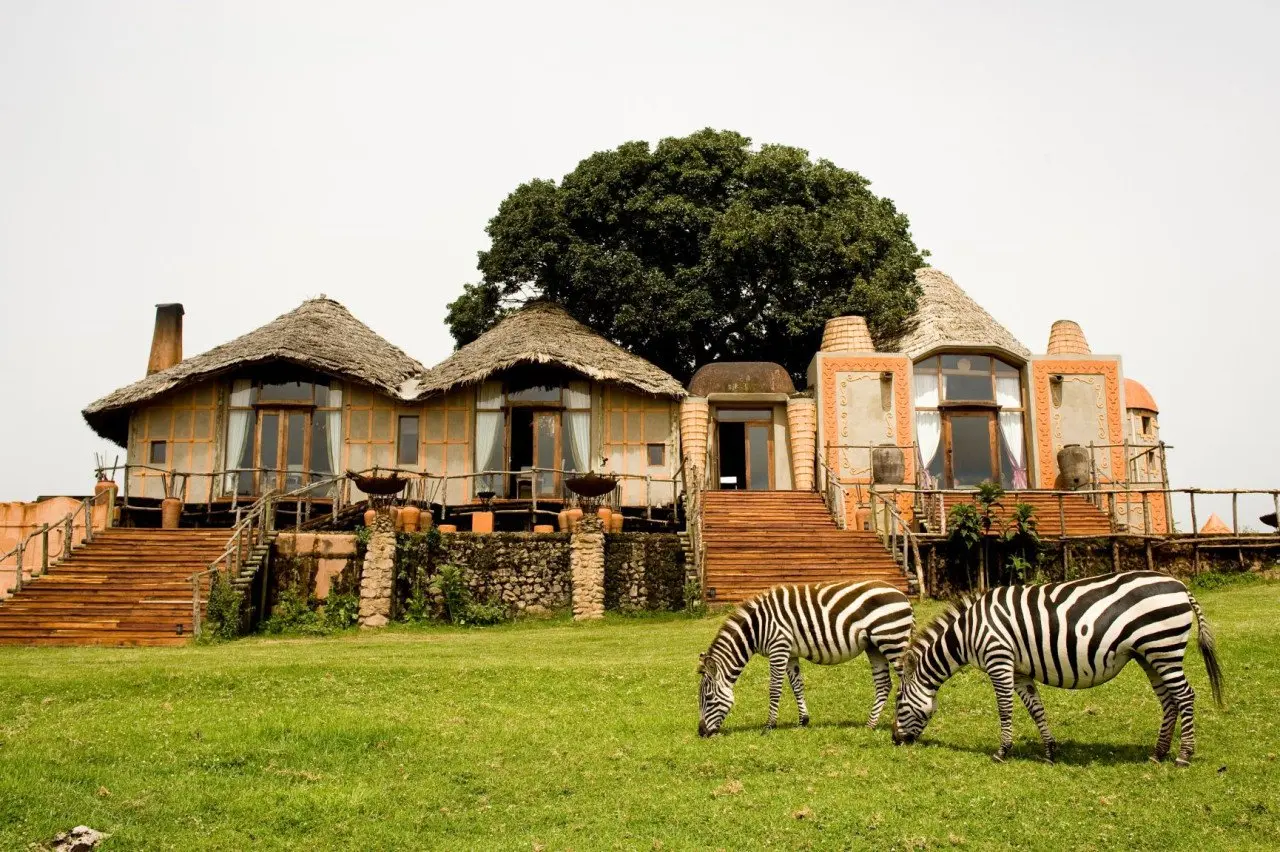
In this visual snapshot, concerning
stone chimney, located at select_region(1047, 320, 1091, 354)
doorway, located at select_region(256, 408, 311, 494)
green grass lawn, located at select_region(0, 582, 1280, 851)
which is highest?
stone chimney, located at select_region(1047, 320, 1091, 354)

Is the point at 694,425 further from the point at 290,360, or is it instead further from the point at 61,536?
the point at 61,536

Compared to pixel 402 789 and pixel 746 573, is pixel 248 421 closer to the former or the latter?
pixel 746 573

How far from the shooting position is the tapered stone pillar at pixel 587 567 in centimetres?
2575

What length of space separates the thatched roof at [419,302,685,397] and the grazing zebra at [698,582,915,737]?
58.0 ft

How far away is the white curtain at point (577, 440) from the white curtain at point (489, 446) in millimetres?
1696

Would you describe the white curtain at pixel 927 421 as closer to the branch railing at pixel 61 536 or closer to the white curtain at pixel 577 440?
the white curtain at pixel 577 440

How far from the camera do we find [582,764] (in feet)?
41.9

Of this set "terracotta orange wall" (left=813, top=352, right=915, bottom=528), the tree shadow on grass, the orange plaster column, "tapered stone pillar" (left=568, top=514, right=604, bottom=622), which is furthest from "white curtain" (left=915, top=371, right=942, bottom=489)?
the tree shadow on grass

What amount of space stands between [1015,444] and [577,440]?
38.7 feet

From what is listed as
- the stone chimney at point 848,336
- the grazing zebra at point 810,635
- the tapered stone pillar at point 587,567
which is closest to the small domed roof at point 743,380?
the stone chimney at point 848,336

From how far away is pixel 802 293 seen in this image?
37031 millimetres

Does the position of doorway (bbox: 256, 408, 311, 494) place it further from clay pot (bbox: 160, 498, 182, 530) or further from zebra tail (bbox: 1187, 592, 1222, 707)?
zebra tail (bbox: 1187, 592, 1222, 707)

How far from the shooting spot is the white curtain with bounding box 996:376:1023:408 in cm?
3294

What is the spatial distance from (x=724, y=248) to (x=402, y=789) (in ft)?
84.7
